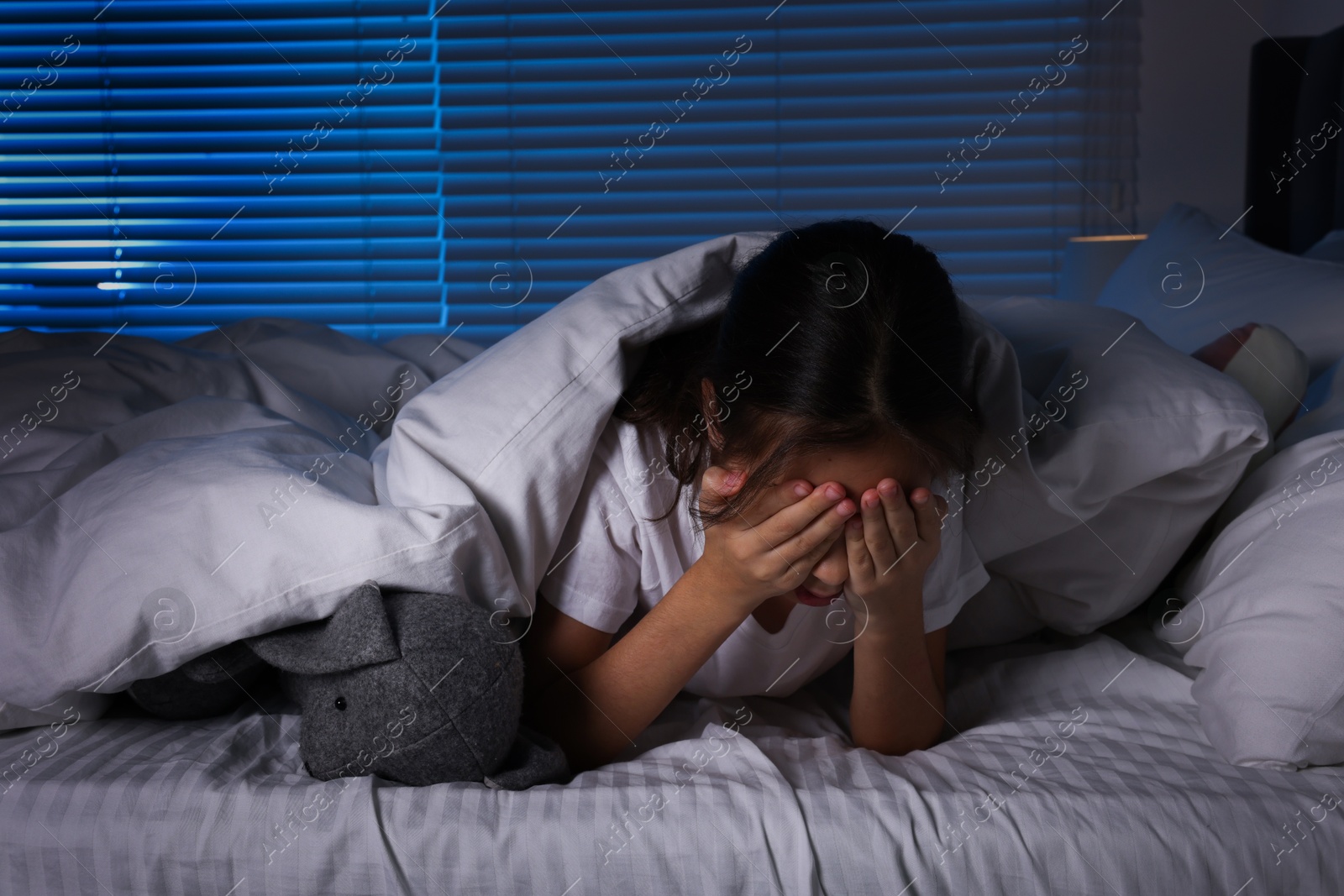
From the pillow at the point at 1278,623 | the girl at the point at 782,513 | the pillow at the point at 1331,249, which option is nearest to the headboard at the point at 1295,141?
the pillow at the point at 1331,249

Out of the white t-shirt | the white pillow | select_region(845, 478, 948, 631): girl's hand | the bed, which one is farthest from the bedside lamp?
select_region(845, 478, 948, 631): girl's hand

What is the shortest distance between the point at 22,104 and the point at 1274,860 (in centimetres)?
269

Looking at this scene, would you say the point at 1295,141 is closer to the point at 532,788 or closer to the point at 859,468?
the point at 859,468

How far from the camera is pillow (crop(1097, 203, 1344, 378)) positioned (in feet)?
3.77

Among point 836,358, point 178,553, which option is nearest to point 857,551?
point 836,358

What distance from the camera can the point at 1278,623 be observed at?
2.53 feet

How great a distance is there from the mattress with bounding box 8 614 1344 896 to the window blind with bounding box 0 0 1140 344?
5.11ft

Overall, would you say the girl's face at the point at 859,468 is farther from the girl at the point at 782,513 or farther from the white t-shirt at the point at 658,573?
the white t-shirt at the point at 658,573

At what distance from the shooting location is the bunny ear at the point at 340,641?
698mm

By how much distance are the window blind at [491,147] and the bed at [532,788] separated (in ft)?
4.16

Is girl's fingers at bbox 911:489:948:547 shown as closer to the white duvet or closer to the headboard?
the white duvet

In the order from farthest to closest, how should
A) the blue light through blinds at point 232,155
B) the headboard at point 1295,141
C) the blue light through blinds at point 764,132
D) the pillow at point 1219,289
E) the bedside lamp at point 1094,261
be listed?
the blue light through blinds at point 232,155, the blue light through blinds at point 764,132, the bedside lamp at point 1094,261, the headboard at point 1295,141, the pillow at point 1219,289

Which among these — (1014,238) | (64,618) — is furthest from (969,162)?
(64,618)

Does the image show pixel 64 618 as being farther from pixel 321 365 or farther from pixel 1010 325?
pixel 1010 325
